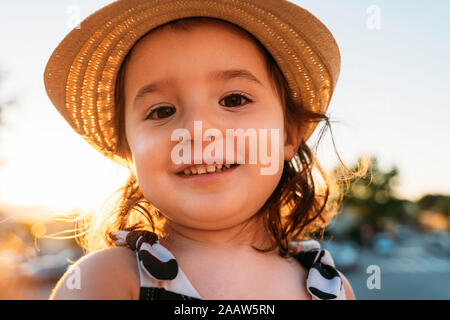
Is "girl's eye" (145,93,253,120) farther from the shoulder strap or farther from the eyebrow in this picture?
the shoulder strap

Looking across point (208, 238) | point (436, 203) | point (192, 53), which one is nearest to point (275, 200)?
point (208, 238)

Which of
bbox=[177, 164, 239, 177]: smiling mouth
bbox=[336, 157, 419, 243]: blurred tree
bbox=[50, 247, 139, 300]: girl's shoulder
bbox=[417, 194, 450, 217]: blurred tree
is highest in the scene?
bbox=[417, 194, 450, 217]: blurred tree

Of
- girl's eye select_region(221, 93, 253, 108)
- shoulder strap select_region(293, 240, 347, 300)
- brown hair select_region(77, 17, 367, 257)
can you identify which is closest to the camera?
girl's eye select_region(221, 93, 253, 108)

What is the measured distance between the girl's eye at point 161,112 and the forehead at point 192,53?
0.38ft

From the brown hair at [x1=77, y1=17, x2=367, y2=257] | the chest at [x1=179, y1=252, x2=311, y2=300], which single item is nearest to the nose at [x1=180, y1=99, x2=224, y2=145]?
the brown hair at [x1=77, y1=17, x2=367, y2=257]

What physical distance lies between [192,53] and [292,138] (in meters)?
0.73

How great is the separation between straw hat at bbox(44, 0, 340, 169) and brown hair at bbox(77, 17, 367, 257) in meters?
0.04

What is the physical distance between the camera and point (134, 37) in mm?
1474

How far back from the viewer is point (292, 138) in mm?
1842

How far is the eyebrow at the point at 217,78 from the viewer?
1336 mm

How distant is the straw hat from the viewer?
4.68 ft
